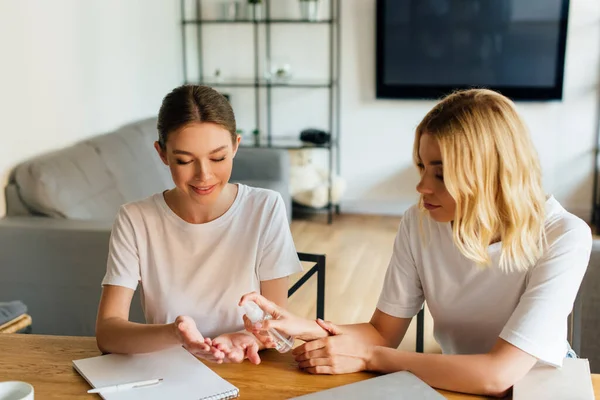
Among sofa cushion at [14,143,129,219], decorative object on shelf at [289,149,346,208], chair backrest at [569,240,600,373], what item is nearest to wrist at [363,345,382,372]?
chair backrest at [569,240,600,373]

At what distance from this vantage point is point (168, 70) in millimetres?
4793

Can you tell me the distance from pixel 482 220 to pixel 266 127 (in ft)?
13.1

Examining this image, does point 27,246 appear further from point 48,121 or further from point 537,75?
point 537,75

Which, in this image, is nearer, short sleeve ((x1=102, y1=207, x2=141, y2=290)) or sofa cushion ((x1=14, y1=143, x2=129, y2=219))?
A: short sleeve ((x1=102, y1=207, x2=141, y2=290))

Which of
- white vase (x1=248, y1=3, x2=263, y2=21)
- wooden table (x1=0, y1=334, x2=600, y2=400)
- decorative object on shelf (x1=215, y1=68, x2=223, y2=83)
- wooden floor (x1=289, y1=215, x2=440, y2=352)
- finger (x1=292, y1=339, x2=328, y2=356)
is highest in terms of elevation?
white vase (x1=248, y1=3, x2=263, y2=21)

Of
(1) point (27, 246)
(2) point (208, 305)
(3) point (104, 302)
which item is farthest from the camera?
(1) point (27, 246)

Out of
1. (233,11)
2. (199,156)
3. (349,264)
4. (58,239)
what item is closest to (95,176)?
(58,239)

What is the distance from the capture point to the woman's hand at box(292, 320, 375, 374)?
1276 mm

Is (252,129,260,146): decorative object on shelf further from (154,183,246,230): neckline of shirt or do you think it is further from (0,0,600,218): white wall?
(154,183,246,230): neckline of shirt

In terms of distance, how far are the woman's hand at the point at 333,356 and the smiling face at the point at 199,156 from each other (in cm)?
40

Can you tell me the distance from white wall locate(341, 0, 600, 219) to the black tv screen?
9cm

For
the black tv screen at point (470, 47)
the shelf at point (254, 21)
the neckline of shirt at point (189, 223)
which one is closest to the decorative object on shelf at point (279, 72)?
the shelf at point (254, 21)

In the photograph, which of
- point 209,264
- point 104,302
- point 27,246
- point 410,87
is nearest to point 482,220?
point 209,264

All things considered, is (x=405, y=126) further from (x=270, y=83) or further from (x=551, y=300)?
(x=551, y=300)
